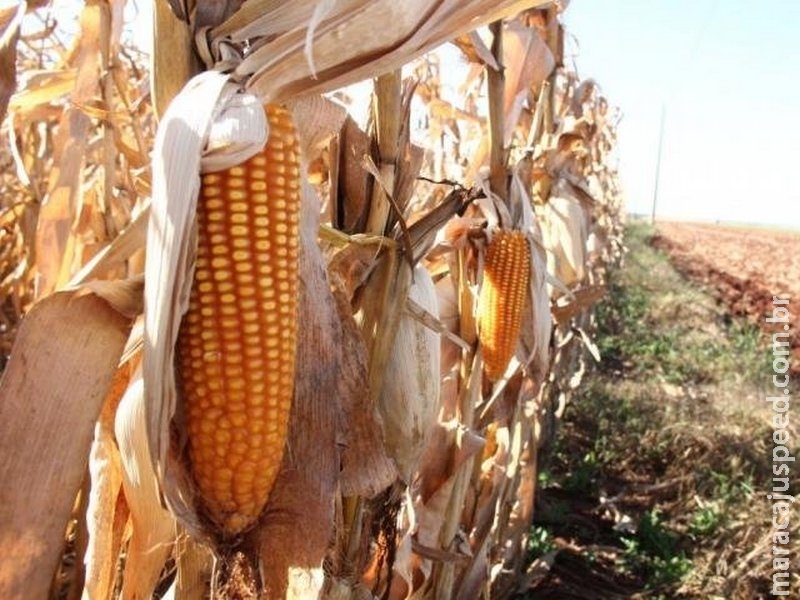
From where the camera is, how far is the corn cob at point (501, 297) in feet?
8.74

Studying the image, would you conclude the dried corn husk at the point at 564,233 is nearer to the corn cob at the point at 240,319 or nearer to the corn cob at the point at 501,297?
the corn cob at the point at 501,297

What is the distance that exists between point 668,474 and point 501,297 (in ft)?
15.1

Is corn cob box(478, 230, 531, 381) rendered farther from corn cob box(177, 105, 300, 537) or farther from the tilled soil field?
the tilled soil field

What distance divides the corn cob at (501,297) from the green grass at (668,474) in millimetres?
2799

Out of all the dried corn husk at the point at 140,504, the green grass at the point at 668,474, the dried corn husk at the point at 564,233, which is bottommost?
the green grass at the point at 668,474

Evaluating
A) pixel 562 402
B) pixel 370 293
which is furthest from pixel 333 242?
pixel 562 402

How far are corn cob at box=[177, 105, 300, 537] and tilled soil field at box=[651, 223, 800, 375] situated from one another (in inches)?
458

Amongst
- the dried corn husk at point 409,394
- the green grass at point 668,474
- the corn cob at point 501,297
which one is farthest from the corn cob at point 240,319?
the green grass at point 668,474

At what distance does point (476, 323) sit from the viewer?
2785 mm

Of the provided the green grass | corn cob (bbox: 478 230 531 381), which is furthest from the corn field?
the green grass

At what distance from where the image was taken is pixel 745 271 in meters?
25.0

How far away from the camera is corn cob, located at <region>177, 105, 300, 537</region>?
117 cm

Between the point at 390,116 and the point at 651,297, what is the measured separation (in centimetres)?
1589

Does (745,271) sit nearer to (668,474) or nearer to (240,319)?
(668,474)
